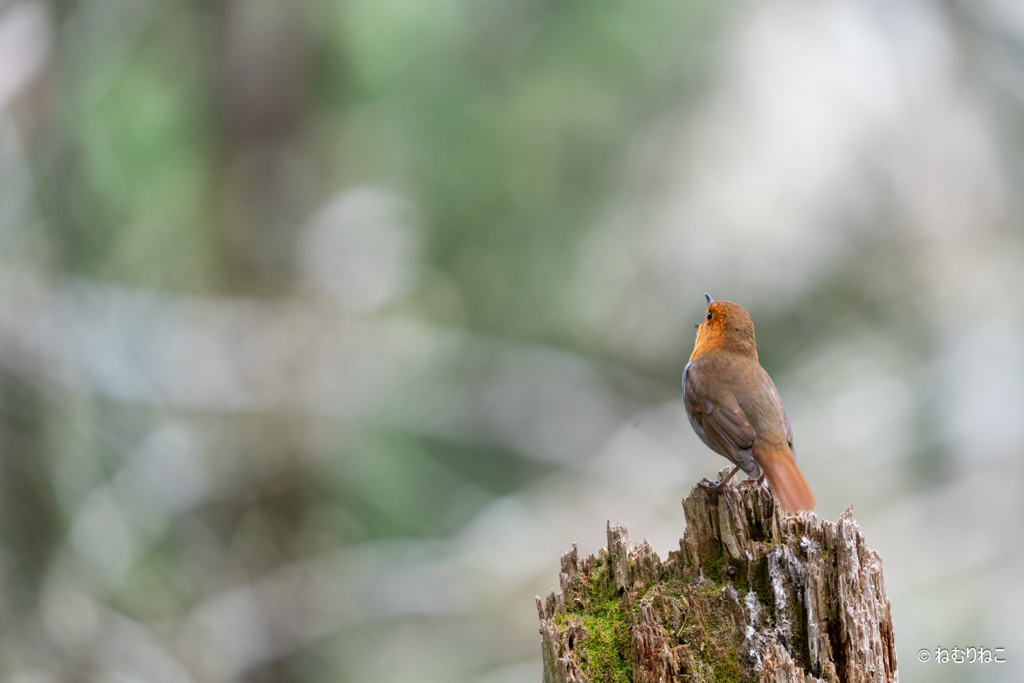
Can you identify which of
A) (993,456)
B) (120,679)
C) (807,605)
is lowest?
(807,605)

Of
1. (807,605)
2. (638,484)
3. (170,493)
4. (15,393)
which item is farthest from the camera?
(638,484)

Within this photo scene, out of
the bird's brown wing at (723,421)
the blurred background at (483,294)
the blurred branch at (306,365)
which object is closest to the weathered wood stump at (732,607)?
the bird's brown wing at (723,421)

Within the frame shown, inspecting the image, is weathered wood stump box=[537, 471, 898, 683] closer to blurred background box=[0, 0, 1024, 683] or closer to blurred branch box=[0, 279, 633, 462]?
blurred background box=[0, 0, 1024, 683]

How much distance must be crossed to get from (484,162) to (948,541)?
560 centimetres

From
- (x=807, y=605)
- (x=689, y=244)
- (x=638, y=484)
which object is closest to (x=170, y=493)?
(x=638, y=484)

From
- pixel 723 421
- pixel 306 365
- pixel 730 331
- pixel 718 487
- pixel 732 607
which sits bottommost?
pixel 732 607

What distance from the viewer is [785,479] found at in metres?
2.06

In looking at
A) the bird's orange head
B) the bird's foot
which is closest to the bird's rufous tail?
the bird's foot

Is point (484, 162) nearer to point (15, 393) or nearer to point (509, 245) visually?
point (509, 245)

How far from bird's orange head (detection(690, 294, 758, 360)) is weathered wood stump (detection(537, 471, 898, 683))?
64 cm

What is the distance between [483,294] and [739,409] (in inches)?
203

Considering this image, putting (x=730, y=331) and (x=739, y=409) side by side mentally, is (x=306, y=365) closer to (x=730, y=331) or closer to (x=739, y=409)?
(x=730, y=331)

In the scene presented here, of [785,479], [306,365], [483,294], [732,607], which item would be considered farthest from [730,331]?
[306,365]

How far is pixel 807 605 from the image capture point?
178 cm
